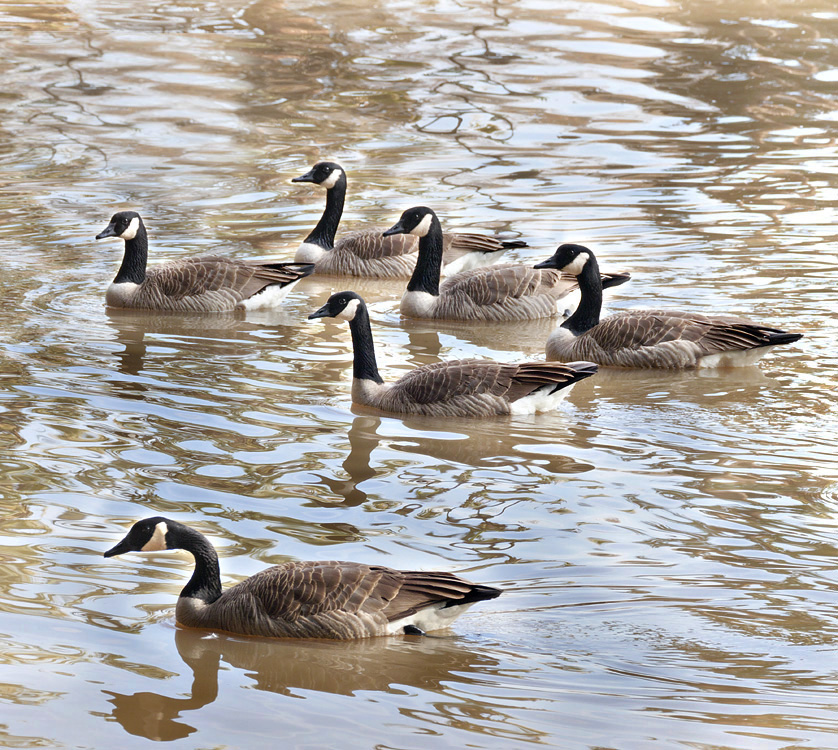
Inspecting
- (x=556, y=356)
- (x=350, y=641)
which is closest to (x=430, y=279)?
(x=556, y=356)

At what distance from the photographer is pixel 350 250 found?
17.5 metres

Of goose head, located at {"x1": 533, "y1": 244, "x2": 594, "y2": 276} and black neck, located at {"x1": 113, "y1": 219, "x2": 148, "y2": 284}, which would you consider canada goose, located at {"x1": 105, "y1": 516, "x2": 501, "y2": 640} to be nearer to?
goose head, located at {"x1": 533, "y1": 244, "x2": 594, "y2": 276}

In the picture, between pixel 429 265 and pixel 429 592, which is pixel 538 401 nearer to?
pixel 429 265

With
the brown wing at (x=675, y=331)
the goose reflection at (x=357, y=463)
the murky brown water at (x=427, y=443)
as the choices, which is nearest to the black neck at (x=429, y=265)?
the murky brown water at (x=427, y=443)

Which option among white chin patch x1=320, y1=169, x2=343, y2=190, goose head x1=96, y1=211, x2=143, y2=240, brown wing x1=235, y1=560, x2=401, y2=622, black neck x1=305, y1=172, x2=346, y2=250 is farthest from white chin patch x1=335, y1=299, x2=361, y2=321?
white chin patch x1=320, y1=169, x2=343, y2=190

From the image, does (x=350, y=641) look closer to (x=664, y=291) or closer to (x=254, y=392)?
(x=254, y=392)

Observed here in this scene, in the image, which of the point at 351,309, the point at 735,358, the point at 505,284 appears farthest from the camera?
the point at 505,284

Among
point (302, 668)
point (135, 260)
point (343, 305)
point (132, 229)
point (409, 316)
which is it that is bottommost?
point (302, 668)

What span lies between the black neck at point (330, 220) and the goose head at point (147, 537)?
32.6 feet

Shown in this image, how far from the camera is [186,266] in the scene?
1559 cm

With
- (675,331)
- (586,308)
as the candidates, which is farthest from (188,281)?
(675,331)

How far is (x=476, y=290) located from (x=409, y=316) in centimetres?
89

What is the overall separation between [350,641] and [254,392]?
4.77 meters

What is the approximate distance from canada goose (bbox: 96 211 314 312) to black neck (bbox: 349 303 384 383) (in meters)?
3.31
